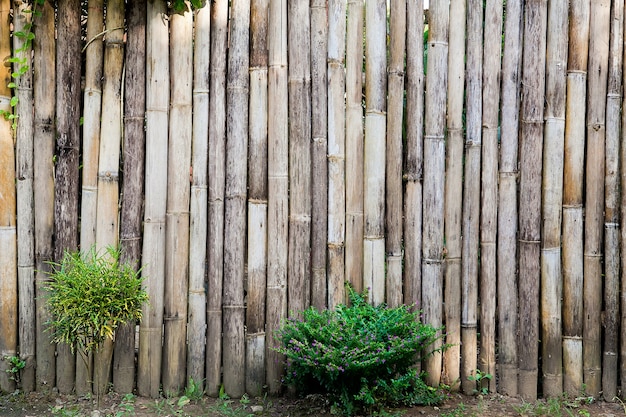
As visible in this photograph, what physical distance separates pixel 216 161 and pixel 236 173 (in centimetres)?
15

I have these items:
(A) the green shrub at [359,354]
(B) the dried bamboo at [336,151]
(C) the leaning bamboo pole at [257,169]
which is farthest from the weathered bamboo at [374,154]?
(C) the leaning bamboo pole at [257,169]

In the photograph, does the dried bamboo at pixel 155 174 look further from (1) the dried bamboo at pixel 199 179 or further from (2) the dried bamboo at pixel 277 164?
(2) the dried bamboo at pixel 277 164

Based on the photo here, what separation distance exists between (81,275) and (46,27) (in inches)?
63.8

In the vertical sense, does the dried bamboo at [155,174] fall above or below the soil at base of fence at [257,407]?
above

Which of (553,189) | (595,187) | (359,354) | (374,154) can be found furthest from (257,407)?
(595,187)

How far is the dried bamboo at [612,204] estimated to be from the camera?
376 centimetres

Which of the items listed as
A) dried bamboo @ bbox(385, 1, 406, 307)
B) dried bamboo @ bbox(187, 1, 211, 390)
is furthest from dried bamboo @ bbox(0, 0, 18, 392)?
dried bamboo @ bbox(385, 1, 406, 307)

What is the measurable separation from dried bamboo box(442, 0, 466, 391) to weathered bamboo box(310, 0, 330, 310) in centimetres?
70

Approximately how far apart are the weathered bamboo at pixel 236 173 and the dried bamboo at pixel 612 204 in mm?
2290

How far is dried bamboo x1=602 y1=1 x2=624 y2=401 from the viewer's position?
148 inches

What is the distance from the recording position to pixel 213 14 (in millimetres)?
3783

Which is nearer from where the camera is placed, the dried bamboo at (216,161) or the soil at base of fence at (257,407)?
the soil at base of fence at (257,407)

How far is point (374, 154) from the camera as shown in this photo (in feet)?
12.5

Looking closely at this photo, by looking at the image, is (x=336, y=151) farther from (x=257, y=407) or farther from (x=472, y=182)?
(x=257, y=407)
